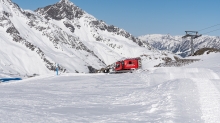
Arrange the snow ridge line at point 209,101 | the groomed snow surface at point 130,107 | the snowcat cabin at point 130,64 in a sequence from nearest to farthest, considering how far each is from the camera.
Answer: the groomed snow surface at point 130,107, the snow ridge line at point 209,101, the snowcat cabin at point 130,64

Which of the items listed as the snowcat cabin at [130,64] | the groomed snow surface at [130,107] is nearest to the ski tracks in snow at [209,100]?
the groomed snow surface at [130,107]

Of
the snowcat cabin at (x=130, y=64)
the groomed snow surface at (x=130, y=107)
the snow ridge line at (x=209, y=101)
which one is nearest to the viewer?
the groomed snow surface at (x=130, y=107)

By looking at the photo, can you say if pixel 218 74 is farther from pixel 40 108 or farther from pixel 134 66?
pixel 40 108

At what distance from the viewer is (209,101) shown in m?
11.4

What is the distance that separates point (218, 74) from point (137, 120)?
20.0 m

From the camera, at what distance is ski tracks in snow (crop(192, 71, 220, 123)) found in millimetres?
9508

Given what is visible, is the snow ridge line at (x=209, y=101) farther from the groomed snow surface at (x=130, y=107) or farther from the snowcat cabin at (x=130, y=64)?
the snowcat cabin at (x=130, y=64)

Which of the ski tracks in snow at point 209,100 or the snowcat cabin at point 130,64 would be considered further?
the snowcat cabin at point 130,64

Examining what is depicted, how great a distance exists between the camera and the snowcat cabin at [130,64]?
42562 millimetres

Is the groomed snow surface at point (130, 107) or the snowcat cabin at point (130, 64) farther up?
the snowcat cabin at point (130, 64)

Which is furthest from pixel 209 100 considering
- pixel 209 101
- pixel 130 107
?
pixel 130 107

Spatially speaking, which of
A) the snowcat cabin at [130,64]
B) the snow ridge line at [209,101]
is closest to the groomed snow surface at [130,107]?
the snow ridge line at [209,101]

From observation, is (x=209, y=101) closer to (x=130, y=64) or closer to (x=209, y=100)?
(x=209, y=100)

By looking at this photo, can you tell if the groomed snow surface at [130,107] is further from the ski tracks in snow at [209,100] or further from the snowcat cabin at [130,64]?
the snowcat cabin at [130,64]
